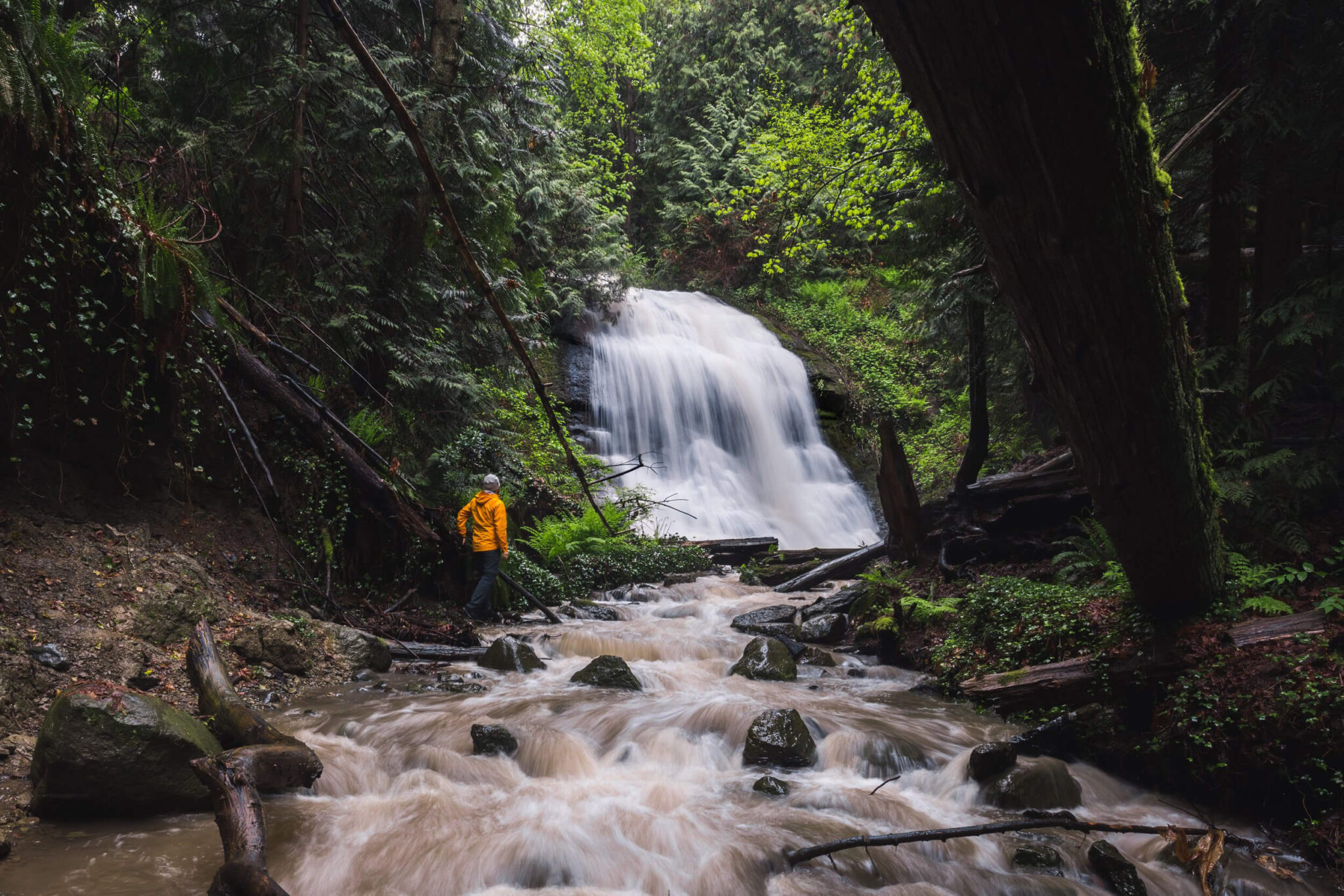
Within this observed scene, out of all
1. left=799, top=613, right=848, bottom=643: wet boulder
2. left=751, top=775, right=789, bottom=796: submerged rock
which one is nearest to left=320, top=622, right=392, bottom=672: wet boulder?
left=751, top=775, right=789, bottom=796: submerged rock

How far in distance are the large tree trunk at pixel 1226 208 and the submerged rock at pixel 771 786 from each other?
5.29m

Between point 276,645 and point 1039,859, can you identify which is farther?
point 276,645

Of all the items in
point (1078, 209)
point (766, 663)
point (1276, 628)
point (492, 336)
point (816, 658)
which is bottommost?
point (816, 658)

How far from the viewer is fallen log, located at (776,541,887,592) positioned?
36.1 ft

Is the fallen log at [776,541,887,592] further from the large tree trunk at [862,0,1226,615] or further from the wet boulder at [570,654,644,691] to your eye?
the large tree trunk at [862,0,1226,615]

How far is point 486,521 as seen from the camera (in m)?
8.12

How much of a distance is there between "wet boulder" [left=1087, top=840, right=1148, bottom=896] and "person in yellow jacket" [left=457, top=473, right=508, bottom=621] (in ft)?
20.9

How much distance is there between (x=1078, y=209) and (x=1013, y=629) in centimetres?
466

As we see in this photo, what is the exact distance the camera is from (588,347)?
1872 centimetres

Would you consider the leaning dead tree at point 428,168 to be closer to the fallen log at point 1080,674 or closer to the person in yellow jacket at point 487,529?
the fallen log at point 1080,674

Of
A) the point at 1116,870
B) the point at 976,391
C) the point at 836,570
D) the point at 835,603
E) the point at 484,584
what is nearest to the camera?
the point at 1116,870

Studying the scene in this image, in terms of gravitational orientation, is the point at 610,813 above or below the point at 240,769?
below

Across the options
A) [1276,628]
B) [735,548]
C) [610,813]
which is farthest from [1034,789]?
[735,548]

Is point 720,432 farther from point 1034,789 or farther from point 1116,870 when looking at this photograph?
point 1116,870
